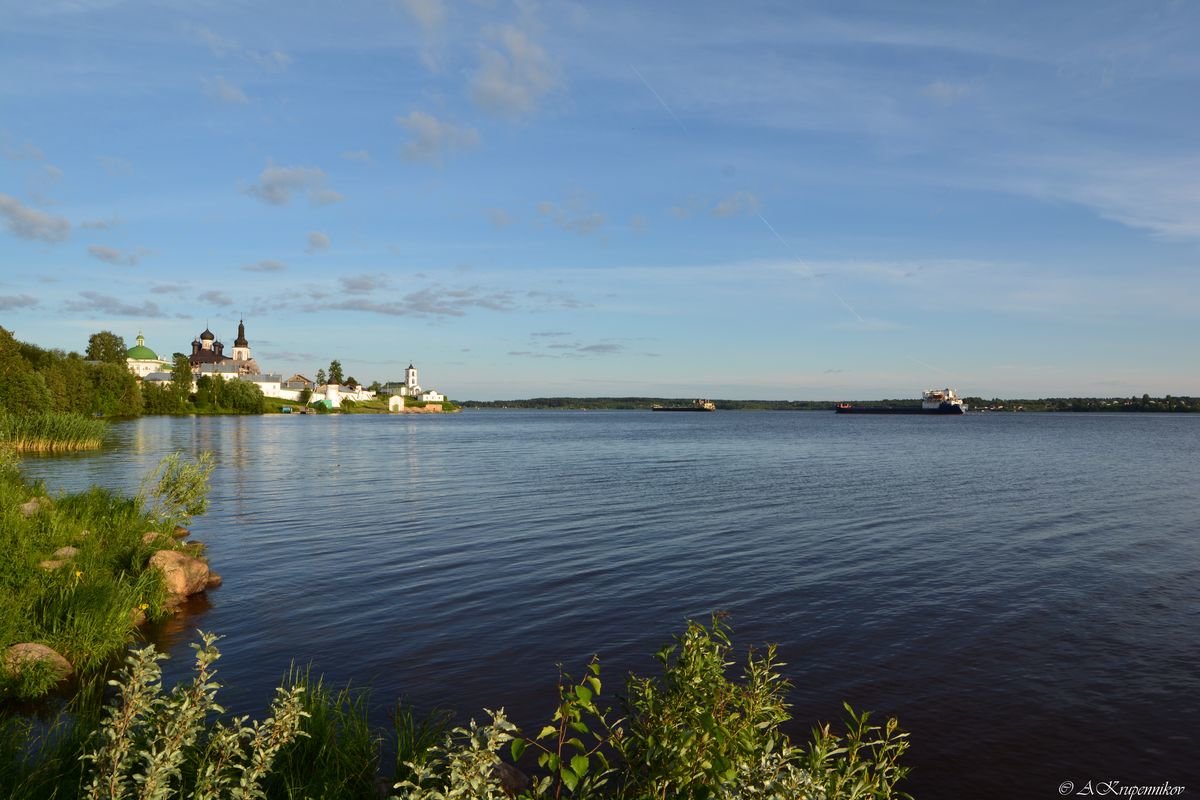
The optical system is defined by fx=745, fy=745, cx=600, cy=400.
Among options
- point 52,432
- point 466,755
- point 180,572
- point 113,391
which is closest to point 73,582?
point 180,572

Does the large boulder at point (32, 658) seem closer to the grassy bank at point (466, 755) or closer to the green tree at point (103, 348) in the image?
the grassy bank at point (466, 755)

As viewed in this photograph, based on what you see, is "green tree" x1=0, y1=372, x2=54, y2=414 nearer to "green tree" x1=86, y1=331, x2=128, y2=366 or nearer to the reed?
the reed

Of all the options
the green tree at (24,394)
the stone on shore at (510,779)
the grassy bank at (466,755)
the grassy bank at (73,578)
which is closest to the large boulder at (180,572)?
the grassy bank at (73,578)

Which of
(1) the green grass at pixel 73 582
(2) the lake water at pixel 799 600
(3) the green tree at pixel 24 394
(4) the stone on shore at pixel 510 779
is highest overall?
(3) the green tree at pixel 24 394

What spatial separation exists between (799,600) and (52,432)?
7655 cm

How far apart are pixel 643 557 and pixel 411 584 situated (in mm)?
8511

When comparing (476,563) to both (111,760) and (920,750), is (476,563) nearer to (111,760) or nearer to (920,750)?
(920,750)

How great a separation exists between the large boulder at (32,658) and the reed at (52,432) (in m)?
64.9

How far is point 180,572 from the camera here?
68.8 ft

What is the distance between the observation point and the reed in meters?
68.0

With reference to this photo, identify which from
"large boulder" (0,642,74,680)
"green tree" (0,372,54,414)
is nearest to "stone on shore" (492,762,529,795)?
"large boulder" (0,642,74,680)

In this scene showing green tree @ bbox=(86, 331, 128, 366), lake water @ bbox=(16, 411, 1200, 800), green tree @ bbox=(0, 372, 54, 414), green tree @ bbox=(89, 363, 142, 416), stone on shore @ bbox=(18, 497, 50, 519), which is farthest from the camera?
green tree @ bbox=(86, 331, 128, 366)

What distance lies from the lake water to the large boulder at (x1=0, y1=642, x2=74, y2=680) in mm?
2193

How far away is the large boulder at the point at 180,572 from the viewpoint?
807 inches
